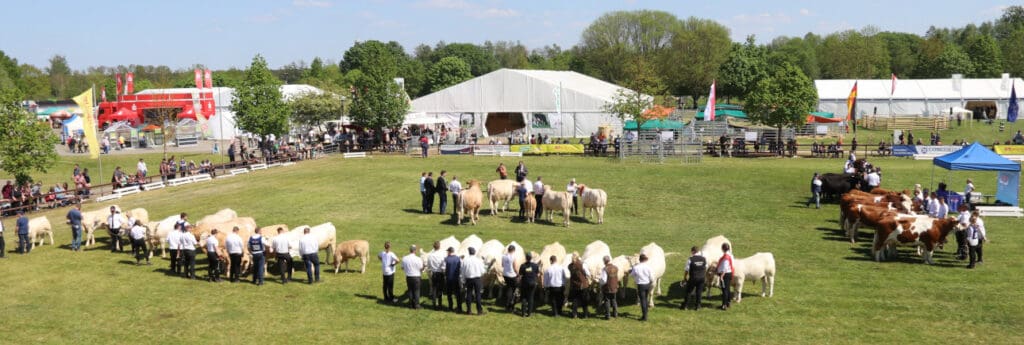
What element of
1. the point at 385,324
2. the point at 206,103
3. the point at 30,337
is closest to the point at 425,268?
the point at 385,324

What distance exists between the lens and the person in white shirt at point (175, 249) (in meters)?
19.8

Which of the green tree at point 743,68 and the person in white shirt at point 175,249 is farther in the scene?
the green tree at point 743,68

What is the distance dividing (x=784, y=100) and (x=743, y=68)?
5014 cm

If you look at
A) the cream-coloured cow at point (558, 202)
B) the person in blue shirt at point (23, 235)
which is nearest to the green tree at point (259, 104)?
the person in blue shirt at point (23, 235)

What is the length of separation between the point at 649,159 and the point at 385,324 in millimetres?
28218

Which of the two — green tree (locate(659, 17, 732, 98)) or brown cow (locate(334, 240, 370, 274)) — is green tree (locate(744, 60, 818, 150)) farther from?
green tree (locate(659, 17, 732, 98))

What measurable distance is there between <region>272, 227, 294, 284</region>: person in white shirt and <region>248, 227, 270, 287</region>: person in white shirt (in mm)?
338

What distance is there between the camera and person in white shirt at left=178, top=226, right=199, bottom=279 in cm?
1948

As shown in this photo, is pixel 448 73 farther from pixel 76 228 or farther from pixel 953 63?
pixel 76 228

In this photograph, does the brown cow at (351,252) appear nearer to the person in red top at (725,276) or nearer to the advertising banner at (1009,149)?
the person in red top at (725,276)

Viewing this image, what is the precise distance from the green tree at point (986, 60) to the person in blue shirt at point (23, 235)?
104 meters

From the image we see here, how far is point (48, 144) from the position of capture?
32.4 metres

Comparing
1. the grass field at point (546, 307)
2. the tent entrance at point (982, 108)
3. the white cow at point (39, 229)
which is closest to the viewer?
the grass field at point (546, 307)

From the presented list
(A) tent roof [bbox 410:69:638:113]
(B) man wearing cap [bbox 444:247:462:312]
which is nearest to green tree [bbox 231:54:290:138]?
(A) tent roof [bbox 410:69:638:113]
